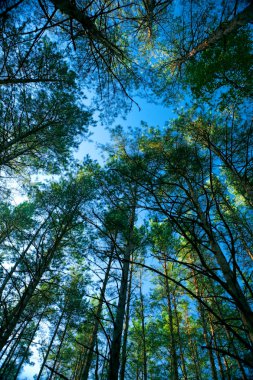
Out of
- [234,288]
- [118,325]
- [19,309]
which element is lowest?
[234,288]

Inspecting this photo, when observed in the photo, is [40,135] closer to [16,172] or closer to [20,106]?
[20,106]

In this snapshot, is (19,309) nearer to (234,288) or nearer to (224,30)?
(234,288)

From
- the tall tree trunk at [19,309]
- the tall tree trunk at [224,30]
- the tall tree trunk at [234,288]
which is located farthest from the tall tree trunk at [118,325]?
the tall tree trunk at [224,30]

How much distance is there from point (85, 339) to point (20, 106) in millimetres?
20133

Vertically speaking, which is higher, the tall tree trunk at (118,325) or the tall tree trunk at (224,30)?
the tall tree trunk at (224,30)

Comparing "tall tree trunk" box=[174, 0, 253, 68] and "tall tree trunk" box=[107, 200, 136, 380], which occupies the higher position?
"tall tree trunk" box=[174, 0, 253, 68]

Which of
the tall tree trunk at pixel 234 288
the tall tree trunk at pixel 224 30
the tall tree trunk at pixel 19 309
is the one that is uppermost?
the tall tree trunk at pixel 224 30

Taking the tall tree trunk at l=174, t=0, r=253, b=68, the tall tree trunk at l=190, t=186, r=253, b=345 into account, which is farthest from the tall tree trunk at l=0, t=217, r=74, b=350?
the tall tree trunk at l=174, t=0, r=253, b=68

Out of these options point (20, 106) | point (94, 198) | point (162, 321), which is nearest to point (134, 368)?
point (162, 321)

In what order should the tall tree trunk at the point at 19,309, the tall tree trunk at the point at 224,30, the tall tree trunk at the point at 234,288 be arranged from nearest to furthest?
1. the tall tree trunk at the point at 234,288
2. the tall tree trunk at the point at 19,309
3. the tall tree trunk at the point at 224,30

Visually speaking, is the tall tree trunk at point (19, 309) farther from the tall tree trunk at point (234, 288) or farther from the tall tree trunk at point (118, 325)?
the tall tree trunk at point (234, 288)

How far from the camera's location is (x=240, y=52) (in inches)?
258

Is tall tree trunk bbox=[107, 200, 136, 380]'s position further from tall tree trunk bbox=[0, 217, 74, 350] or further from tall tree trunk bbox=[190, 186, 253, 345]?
tall tree trunk bbox=[0, 217, 74, 350]

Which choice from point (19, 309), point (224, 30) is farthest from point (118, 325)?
point (224, 30)
